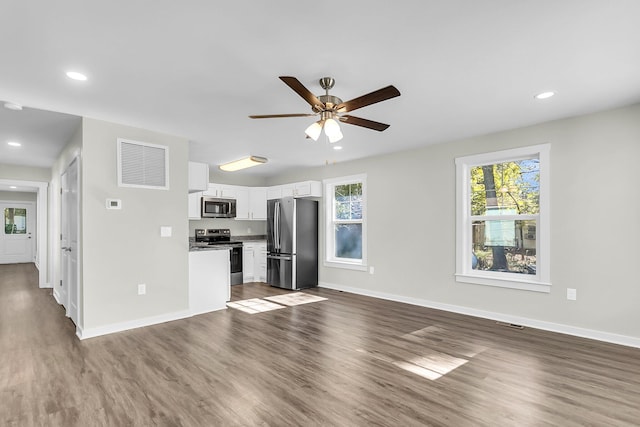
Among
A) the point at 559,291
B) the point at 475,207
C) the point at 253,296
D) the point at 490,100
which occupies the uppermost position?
the point at 490,100

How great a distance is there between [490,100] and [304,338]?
3.09 metres

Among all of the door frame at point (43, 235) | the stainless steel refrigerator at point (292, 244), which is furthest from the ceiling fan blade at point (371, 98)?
the door frame at point (43, 235)

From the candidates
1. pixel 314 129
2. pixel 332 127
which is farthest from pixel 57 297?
pixel 332 127

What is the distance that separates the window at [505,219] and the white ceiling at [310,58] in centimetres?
63

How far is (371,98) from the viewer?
247 centimetres

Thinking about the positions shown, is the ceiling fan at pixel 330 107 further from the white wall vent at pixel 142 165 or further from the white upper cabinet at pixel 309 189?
the white upper cabinet at pixel 309 189

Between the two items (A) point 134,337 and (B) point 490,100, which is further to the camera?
(A) point 134,337

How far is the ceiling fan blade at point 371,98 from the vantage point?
2.33 metres

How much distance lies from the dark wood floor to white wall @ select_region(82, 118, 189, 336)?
312mm

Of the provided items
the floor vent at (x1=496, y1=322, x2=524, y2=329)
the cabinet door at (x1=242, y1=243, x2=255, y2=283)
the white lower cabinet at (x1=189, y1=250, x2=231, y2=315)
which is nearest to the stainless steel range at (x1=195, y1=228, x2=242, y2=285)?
the cabinet door at (x1=242, y1=243, x2=255, y2=283)

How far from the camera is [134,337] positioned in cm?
362

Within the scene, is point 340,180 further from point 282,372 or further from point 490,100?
point 282,372

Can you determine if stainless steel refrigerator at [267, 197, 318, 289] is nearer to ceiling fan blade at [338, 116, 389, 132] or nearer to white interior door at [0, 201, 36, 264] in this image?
ceiling fan blade at [338, 116, 389, 132]

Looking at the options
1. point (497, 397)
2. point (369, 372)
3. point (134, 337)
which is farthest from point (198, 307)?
point (497, 397)
